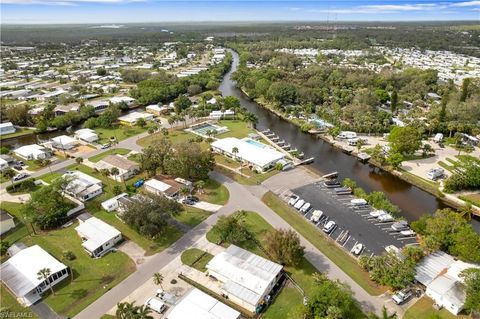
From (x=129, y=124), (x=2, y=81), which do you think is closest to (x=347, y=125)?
(x=129, y=124)

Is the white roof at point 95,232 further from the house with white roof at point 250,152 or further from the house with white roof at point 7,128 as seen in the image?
the house with white roof at point 7,128

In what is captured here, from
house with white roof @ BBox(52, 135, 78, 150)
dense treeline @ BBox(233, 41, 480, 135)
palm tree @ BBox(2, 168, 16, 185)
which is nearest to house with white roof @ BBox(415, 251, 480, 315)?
dense treeline @ BBox(233, 41, 480, 135)

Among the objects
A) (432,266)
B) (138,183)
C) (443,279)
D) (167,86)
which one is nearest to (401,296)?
(443,279)

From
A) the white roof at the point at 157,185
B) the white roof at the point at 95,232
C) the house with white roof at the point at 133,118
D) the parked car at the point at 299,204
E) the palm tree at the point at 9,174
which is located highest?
the house with white roof at the point at 133,118

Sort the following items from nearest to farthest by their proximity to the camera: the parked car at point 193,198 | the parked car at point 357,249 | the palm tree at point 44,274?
the palm tree at point 44,274 → the parked car at point 357,249 → the parked car at point 193,198

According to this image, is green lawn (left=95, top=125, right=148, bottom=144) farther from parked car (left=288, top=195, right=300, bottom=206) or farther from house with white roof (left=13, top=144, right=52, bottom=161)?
parked car (left=288, top=195, right=300, bottom=206)

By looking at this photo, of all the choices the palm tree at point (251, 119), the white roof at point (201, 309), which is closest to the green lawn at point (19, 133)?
the palm tree at point (251, 119)
